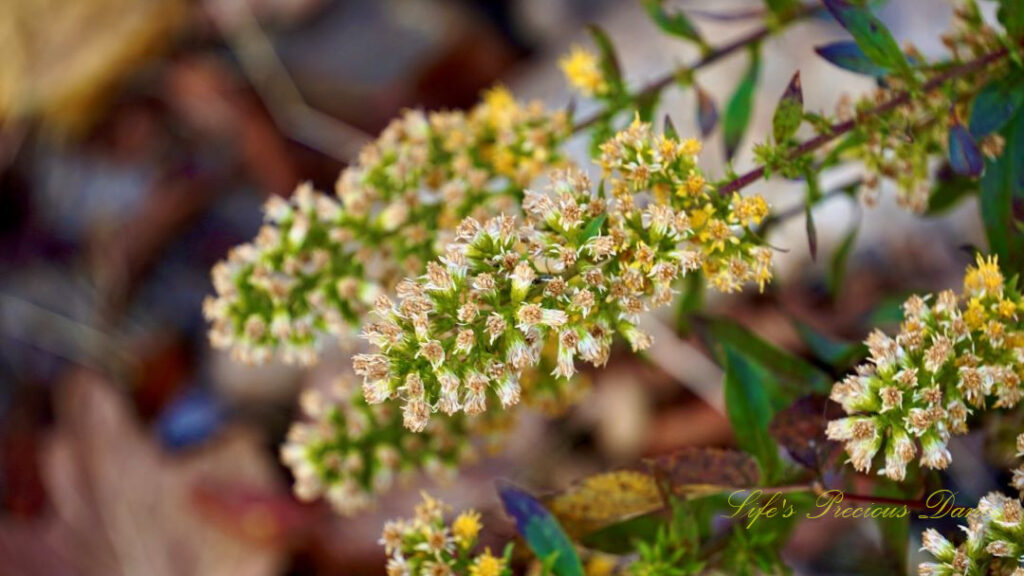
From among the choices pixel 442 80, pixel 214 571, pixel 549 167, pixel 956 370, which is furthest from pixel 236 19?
pixel 956 370

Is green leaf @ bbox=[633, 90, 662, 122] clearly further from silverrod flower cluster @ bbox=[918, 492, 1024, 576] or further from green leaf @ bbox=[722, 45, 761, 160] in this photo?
silverrod flower cluster @ bbox=[918, 492, 1024, 576]

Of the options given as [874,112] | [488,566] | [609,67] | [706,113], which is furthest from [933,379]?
[609,67]

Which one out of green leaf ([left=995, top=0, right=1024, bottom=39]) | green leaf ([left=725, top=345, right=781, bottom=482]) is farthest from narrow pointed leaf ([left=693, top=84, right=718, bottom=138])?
green leaf ([left=995, top=0, right=1024, bottom=39])

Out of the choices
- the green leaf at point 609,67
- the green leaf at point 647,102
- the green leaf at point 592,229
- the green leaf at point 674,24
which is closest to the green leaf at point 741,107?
the green leaf at point 674,24

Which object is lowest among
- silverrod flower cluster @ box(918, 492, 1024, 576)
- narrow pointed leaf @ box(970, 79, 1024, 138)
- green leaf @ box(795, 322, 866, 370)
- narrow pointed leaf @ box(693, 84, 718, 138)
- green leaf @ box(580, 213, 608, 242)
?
silverrod flower cluster @ box(918, 492, 1024, 576)

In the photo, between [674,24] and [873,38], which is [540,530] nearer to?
[873,38]

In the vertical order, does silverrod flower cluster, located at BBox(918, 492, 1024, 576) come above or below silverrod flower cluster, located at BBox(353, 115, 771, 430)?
below
